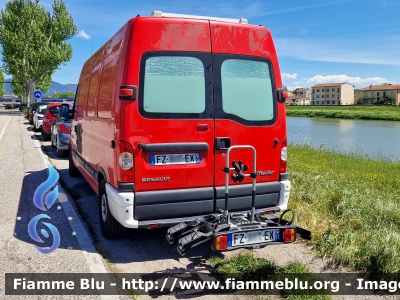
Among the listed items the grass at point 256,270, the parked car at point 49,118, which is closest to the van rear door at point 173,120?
the grass at point 256,270

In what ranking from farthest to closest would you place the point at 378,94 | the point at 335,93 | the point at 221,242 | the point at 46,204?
the point at 335,93 < the point at 378,94 < the point at 46,204 < the point at 221,242

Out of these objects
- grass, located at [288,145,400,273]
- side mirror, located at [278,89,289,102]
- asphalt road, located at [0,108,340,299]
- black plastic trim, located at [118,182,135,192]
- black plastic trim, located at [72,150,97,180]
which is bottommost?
asphalt road, located at [0,108,340,299]

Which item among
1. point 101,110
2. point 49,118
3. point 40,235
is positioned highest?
point 101,110

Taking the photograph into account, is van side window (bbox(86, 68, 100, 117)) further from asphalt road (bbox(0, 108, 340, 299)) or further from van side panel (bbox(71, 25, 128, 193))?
asphalt road (bbox(0, 108, 340, 299))

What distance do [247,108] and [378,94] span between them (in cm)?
13822

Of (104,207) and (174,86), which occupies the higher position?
(174,86)

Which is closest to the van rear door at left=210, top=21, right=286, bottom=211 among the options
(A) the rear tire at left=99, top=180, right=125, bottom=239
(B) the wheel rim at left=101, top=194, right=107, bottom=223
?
(A) the rear tire at left=99, top=180, right=125, bottom=239

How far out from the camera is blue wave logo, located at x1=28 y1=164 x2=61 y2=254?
490 centimetres

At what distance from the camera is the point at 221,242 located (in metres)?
3.76

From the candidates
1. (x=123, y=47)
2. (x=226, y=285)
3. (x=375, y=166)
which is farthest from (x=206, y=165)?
(x=375, y=166)

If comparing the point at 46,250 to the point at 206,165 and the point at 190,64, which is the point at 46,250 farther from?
the point at 190,64

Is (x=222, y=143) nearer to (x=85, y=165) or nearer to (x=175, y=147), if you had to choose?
(x=175, y=147)

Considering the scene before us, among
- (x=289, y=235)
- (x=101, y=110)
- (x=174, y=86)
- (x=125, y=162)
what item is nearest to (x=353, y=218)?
(x=289, y=235)

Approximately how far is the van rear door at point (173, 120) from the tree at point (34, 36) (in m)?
43.3
